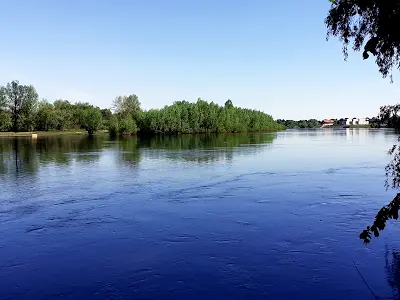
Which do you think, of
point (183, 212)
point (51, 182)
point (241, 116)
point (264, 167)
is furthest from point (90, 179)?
point (241, 116)

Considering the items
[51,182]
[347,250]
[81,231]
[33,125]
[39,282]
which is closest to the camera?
[39,282]

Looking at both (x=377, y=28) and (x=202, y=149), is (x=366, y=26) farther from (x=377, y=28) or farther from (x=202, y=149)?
(x=202, y=149)

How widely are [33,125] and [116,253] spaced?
134 m

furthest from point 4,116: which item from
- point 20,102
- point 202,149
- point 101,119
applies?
point 202,149

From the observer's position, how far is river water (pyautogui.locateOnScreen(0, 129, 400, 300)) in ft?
34.8

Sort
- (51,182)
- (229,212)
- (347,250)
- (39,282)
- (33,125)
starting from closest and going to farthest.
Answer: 1. (39,282)
2. (347,250)
3. (229,212)
4. (51,182)
5. (33,125)

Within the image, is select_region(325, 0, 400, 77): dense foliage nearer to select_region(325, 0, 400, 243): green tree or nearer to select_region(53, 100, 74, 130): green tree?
select_region(325, 0, 400, 243): green tree

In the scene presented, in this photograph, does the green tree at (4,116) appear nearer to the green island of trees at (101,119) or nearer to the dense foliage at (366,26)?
the green island of trees at (101,119)

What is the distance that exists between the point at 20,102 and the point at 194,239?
452 ft

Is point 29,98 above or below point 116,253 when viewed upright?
above

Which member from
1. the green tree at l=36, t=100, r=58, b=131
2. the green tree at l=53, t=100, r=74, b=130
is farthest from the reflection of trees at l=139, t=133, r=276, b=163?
the green tree at l=53, t=100, r=74, b=130

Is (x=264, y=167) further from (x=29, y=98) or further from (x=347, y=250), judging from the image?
(x=29, y=98)

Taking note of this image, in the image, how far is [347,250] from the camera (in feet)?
43.1

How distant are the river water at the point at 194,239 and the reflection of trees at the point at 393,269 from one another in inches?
1.2
